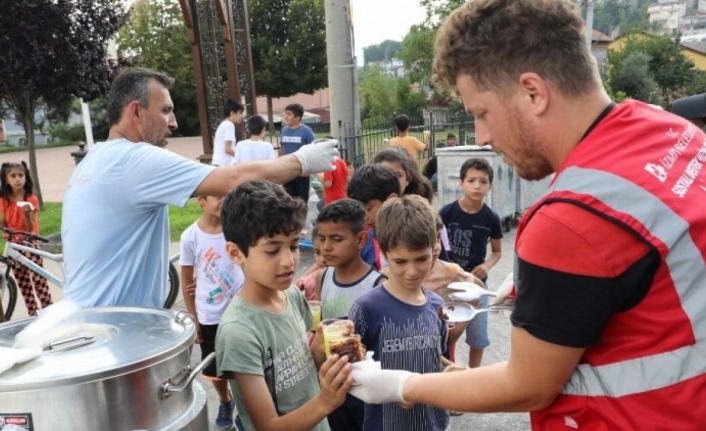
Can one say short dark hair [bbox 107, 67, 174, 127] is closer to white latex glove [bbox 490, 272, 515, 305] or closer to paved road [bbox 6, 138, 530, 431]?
white latex glove [bbox 490, 272, 515, 305]

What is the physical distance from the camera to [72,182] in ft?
8.71

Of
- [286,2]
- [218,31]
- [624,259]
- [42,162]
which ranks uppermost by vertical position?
[286,2]

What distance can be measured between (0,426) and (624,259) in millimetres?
1512

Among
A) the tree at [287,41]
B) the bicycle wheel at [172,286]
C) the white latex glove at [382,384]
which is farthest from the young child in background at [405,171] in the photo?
the tree at [287,41]

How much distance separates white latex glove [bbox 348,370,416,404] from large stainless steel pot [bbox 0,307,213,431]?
0.48m

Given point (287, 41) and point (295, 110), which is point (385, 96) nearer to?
point (287, 41)

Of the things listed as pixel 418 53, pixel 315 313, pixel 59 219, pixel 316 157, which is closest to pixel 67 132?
pixel 418 53

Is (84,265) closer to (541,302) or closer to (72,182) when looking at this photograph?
(72,182)

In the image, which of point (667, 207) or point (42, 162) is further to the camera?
point (42, 162)

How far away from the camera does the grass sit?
1013cm

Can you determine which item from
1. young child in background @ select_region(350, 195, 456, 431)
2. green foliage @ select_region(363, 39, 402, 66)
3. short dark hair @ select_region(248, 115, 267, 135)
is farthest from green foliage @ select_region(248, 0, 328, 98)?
green foliage @ select_region(363, 39, 402, 66)

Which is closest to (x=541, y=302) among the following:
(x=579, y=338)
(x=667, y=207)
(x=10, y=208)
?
(x=579, y=338)

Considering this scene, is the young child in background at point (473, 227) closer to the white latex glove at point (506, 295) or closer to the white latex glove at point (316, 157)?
the white latex glove at point (316, 157)

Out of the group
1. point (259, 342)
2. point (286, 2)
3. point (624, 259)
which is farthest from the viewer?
point (286, 2)
